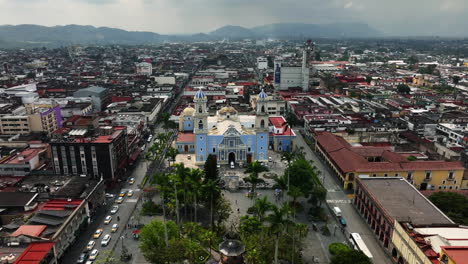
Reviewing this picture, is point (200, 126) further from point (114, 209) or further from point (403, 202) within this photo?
point (403, 202)

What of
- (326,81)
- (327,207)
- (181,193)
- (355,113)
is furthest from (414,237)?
(326,81)

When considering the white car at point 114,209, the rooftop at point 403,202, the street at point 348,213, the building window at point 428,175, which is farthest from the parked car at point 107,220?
the building window at point 428,175

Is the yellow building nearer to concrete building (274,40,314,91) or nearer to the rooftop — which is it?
the rooftop

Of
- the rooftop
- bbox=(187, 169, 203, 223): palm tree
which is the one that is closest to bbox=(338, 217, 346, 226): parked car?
the rooftop

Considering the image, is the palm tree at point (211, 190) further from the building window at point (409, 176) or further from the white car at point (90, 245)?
the building window at point (409, 176)

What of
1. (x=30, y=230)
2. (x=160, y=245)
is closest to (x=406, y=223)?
(x=160, y=245)
